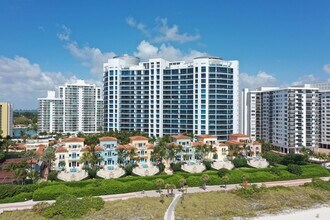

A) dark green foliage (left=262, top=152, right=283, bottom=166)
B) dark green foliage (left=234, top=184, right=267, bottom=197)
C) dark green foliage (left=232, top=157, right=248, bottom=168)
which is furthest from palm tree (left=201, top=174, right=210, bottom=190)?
dark green foliage (left=262, top=152, right=283, bottom=166)

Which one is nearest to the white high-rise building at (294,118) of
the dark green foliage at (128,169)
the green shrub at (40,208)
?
the dark green foliage at (128,169)

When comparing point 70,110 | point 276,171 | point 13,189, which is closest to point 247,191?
point 276,171

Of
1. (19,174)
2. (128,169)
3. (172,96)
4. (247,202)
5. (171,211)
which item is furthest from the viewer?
(172,96)

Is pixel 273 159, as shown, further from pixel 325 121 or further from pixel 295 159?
pixel 325 121

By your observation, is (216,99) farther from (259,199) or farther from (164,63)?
(259,199)

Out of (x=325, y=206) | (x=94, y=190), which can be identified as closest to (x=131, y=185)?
(x=94, y=190)

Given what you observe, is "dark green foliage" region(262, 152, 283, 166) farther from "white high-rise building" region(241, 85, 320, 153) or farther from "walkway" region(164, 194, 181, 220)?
"walkway" region(164, 194, 181, 220)

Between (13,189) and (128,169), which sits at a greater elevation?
(128,169)
